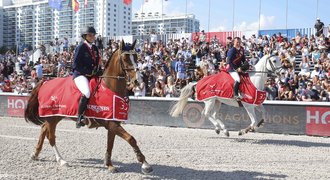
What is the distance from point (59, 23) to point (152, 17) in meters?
66.1

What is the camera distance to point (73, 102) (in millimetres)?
7953

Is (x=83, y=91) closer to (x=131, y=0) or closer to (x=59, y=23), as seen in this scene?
(x=131, y=0)

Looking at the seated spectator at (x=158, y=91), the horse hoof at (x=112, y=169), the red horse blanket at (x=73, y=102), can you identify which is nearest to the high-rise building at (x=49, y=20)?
the seated spectator at (x=158, y=91)

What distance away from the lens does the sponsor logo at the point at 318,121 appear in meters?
13.3

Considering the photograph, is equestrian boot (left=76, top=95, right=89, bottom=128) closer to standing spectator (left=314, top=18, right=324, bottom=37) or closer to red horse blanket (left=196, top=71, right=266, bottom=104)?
red horse blanket (left=196, top=71, right=266, bottom=104)

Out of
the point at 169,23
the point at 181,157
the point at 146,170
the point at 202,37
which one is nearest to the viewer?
the point at 146,170

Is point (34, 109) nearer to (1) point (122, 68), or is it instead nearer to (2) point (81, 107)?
(2) point (81, 107)

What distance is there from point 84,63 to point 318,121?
852 centimetres

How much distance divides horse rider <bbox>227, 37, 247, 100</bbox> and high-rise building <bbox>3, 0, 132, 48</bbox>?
101m

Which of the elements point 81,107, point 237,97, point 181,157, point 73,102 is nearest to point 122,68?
point 81,107

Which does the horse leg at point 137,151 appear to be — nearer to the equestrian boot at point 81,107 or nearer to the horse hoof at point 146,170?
the horse hoof at point 146,170

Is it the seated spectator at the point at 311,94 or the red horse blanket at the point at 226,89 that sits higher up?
the red horse blanket at the point at 226,89

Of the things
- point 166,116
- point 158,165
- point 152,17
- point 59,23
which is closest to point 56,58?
point 166,116

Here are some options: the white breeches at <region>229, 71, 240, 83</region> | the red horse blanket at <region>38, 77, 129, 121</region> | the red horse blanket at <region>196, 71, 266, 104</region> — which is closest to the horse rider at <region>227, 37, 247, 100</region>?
the white breeches at <region>229, 71, 240, 83</region>
